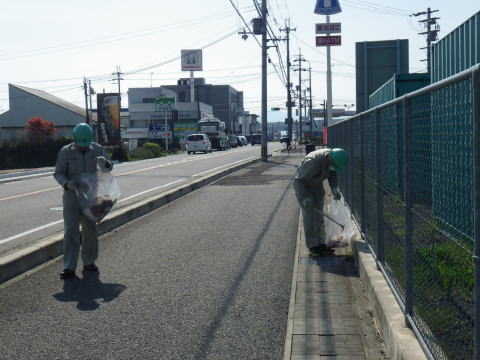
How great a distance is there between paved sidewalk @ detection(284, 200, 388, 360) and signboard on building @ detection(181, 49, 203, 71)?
377ft

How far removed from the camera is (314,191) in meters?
8.23

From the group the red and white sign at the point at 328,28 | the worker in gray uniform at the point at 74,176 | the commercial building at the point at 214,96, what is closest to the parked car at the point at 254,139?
the commercial building at the point at 214,96

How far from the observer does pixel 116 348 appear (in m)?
4.68

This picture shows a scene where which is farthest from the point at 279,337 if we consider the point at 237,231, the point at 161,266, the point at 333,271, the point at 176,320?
the point at 237,231

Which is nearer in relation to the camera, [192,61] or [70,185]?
[70,185]

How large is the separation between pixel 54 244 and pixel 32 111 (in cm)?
7614

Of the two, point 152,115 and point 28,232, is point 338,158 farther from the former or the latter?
point 152,115

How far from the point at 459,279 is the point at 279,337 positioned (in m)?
1.45

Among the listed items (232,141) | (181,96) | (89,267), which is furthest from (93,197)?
(181,96)

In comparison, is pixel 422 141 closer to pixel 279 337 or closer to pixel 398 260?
pixel 398 260

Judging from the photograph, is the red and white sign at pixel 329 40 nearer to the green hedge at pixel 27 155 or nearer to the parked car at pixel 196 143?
the green hedge at pixel 27 155

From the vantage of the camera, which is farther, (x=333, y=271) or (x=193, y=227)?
(x=193, y=227)

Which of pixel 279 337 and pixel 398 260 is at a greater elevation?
pixel 398 260

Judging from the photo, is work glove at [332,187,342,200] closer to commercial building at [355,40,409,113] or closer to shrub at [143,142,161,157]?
commercial building at [355,40,409,113]
